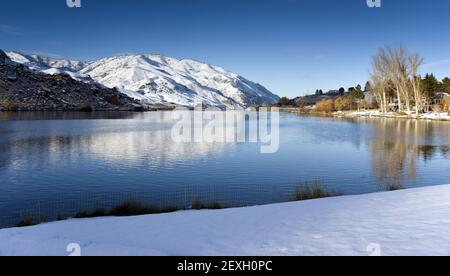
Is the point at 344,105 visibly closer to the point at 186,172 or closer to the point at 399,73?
the point at 399,73

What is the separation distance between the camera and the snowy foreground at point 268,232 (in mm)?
8461

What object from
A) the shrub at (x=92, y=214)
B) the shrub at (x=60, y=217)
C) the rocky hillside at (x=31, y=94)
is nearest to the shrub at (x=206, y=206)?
the shrub at (x=92, y=214)

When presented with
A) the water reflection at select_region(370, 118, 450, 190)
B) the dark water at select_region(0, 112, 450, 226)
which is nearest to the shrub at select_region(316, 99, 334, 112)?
the water reflection at select_region(370, 118, 450, 190)

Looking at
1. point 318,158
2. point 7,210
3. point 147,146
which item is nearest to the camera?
point 7,210

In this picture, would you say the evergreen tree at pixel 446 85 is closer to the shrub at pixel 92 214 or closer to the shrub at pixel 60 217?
the shrub at pixel 92 214

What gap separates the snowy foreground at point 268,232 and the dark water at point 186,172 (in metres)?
3.92

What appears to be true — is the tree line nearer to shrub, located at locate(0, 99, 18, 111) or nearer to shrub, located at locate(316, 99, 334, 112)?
shrub, located at locate(316, 99, 334, 112)

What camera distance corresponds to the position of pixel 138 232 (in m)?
10.4

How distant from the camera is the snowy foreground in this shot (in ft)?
27.8

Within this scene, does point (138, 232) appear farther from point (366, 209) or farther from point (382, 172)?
point (382, 172)

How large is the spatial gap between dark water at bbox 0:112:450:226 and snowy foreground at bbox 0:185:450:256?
392cm

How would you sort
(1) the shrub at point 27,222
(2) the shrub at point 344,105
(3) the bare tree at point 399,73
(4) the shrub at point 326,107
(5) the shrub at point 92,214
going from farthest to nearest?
(2) the shrub at point 344,105 < (4) the shrub at point 326,107 < (3) the bare tree at point 399,73 < (5) the shrub at point 92,214 < (1) the shrub at point 27,222
